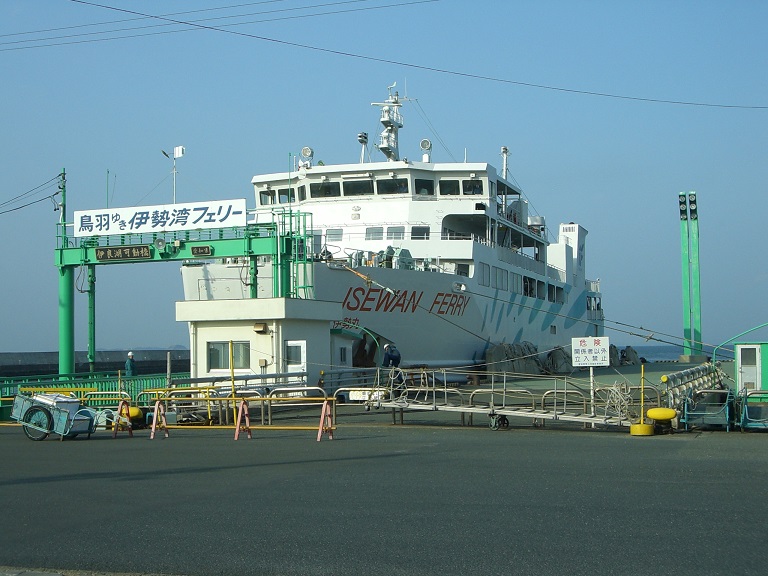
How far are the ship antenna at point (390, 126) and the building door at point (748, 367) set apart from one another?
20.0m

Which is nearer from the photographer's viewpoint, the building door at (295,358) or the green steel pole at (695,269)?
the building door at (295,358)

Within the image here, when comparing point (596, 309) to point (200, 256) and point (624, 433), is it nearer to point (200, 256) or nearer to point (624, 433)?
point (200, 256)

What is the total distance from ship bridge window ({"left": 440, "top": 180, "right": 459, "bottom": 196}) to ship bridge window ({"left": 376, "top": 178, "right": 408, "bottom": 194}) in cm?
145

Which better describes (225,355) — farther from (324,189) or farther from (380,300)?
(324,189)

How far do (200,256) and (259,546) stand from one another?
1699cm

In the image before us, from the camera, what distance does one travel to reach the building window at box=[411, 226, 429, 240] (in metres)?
30.3

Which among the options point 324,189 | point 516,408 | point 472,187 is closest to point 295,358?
point 516,408

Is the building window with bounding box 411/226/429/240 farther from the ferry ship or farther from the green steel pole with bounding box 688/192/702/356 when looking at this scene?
the green steel pole with bounding box 688/192/702/356

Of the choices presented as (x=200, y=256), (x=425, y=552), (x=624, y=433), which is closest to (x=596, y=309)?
(x=200, y=256)

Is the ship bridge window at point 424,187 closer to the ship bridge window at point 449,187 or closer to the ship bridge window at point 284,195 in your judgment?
the ship bridge window at point 449,187

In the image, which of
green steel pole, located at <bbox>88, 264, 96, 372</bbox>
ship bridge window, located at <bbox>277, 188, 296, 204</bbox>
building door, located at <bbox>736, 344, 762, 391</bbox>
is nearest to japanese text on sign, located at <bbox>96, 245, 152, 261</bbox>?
green steel pole, located at <bbox>88, 264, 96, 372</bbox>

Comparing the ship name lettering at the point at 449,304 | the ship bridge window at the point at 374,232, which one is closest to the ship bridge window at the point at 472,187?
the ship bridge window at the point at 374,232

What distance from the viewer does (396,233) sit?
30453 mm

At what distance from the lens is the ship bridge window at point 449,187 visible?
31.6 metres
